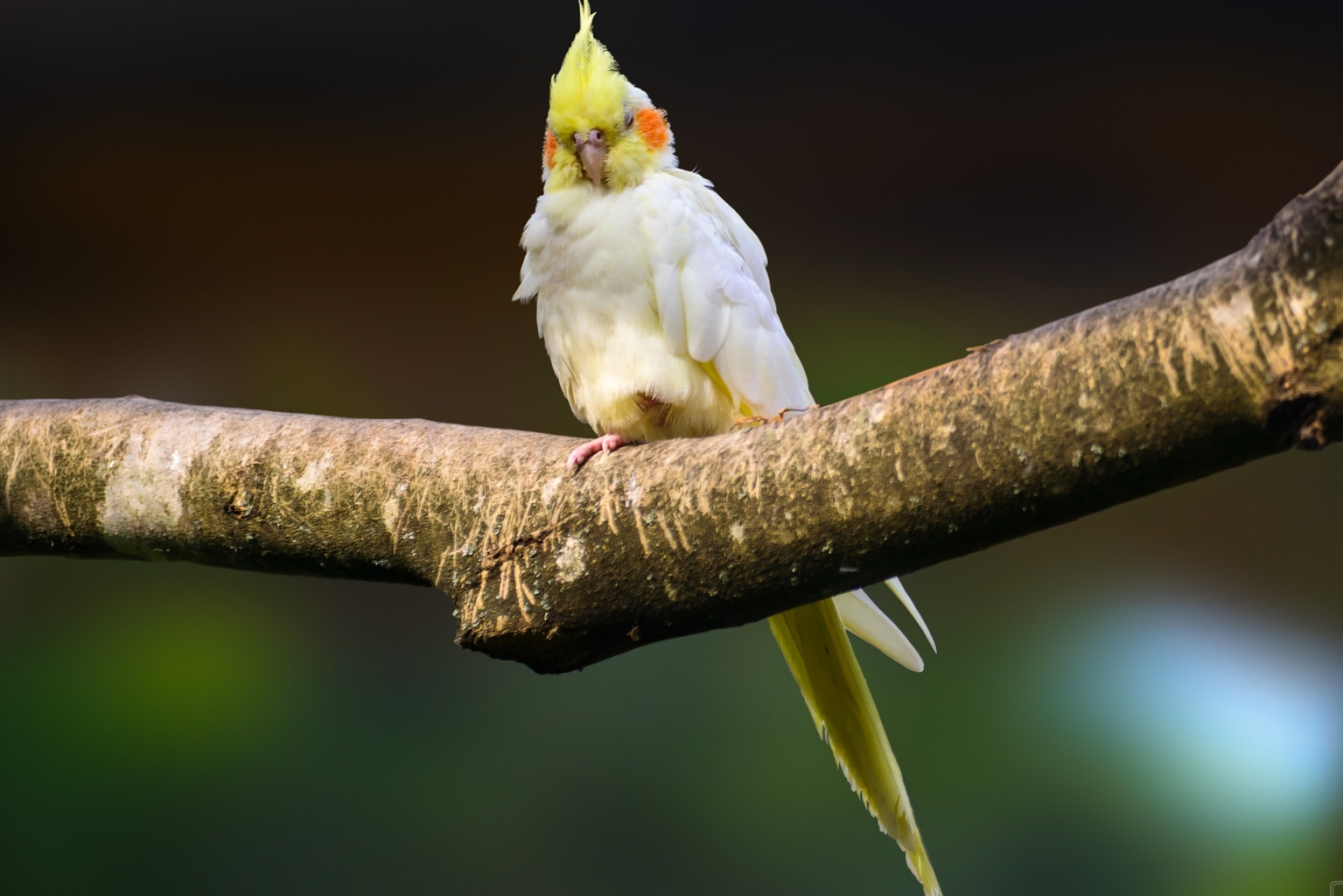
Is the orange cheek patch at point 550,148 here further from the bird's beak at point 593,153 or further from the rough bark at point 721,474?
the rough bark at point 721,474

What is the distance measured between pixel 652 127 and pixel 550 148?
0.70ft

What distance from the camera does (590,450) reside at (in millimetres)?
1441

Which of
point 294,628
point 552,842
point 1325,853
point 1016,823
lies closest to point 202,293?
point 294,628

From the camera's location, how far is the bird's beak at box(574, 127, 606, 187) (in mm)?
1858

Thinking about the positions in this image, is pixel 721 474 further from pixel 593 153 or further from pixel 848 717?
pixel 593 153

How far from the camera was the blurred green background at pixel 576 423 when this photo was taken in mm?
2844

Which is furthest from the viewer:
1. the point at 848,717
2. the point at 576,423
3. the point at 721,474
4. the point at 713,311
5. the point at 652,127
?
the point at 576,423

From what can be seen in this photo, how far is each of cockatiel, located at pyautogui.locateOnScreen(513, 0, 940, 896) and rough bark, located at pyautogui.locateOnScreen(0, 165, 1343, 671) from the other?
13.2 inches

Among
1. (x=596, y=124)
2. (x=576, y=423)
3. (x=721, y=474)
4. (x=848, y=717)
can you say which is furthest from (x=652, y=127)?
(x=576, y=423)

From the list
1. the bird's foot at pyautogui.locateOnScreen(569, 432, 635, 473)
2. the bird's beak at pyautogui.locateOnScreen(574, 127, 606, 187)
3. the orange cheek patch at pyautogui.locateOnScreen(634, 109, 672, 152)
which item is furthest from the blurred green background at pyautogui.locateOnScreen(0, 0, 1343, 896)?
the bird's foot at pyautogui.locateOnScreen(569, 432, 635, 473)

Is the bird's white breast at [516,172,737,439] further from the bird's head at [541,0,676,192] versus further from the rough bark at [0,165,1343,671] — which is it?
the rough bark at [0,165,1343,671]

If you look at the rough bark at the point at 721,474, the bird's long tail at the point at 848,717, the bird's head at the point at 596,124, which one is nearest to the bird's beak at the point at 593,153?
the bird's head at the point at 596,124

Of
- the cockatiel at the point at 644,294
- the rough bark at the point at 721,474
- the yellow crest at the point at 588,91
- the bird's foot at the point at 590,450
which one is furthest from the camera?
the yellow crest at the point at 588,91

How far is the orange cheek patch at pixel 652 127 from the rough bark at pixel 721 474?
73cm
